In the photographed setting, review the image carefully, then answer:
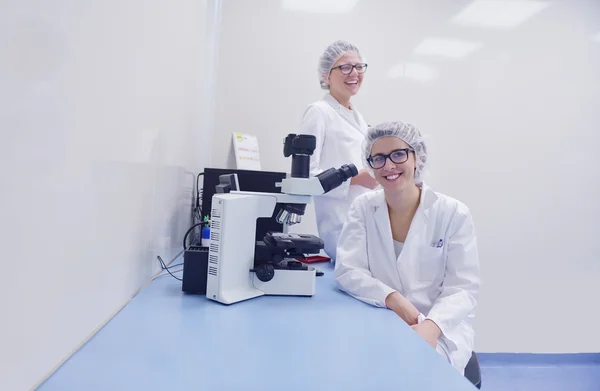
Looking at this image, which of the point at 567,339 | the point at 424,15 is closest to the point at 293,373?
the point at 424,15

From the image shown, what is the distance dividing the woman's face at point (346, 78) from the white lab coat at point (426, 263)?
76 centimetres

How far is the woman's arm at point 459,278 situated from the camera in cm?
123

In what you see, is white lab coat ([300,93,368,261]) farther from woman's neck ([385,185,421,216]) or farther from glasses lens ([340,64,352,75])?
woman's neck ([385,185,421,216])

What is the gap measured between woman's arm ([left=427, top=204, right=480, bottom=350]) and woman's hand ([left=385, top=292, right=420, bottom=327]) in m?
0.05

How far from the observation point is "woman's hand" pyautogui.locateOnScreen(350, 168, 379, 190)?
1.84m

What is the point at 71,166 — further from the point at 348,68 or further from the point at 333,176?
the point at 348,68

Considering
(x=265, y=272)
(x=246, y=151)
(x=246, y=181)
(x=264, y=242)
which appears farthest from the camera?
(x=246, y=151)

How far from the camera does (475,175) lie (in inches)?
115

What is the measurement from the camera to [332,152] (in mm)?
1982

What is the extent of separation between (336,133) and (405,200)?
24.6 inches

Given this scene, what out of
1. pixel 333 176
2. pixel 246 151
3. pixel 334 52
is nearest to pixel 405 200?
pixel 333 176

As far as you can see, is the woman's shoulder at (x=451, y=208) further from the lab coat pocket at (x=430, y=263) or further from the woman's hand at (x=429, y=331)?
the woman's hand at (x=429, y=331)

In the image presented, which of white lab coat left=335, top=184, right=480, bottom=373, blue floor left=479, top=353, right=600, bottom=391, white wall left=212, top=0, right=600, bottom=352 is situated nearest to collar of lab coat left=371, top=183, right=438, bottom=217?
white lab coat left=335, top=184, right=480, bottom=373

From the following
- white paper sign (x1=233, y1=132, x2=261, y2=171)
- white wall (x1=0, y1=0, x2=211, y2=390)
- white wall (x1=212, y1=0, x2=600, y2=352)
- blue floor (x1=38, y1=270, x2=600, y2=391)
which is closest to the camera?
white wall (x1=0, y1=0, x2=211, y2=390)
